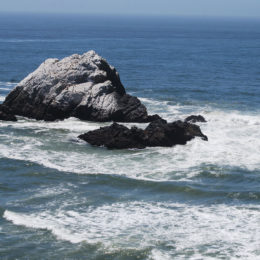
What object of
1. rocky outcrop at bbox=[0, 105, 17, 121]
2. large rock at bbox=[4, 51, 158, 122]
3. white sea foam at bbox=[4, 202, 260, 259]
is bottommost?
white sea foam at bbox=[4, 202, 260, 259]

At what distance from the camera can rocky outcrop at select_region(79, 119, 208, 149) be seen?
1656 inches

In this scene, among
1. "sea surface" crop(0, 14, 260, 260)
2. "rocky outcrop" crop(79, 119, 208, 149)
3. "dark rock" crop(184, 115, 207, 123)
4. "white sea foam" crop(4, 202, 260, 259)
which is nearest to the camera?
"white sea foam" crop(4, 202, 260, 259)

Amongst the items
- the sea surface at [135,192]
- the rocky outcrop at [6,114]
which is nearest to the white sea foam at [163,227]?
the sea surface at [135,192]

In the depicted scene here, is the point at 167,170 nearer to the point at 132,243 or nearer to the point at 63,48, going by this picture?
the point at 132,243

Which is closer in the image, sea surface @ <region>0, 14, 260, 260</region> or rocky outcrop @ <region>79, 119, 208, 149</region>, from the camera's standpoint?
sea surface @ <region>0, 14, 260, 260</region>

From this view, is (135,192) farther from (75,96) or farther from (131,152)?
(75,96)

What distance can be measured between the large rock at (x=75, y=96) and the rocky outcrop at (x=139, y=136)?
702cm

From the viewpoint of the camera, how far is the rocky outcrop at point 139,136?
42062 mm

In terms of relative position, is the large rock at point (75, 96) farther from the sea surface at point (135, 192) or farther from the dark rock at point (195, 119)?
the dark rock at point (195, 119)

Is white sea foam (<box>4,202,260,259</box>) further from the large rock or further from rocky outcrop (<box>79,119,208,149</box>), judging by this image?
the large rock

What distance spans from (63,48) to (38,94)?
7000 centimetres

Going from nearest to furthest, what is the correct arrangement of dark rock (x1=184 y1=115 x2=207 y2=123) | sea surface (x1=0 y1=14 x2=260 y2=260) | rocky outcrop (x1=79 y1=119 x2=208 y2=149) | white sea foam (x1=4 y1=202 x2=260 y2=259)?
1. white sea foam (x1=4 y1=202 x2=260 y2=259)
2. sea surface (x1=0 y1=14 x2=260 y2=260)
3. rocky outcrop (x1=79 y1=119 x2=208 y2=149)
4. dark rock (x1=184 y1=115 x2=207 y2=123)

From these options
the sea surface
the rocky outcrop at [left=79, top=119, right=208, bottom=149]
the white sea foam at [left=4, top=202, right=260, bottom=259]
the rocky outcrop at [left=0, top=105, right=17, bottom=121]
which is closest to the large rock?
the sea surface

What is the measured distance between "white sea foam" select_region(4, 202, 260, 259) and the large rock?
65.2 feet
